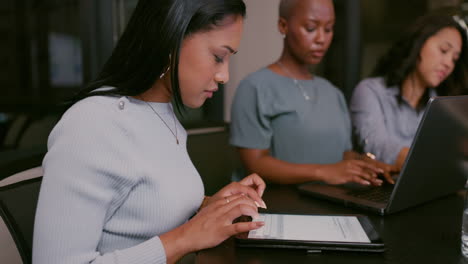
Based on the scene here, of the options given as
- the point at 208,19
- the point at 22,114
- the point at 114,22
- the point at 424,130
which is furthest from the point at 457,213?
the point at 22,114

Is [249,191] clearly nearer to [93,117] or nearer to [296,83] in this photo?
[93,117]

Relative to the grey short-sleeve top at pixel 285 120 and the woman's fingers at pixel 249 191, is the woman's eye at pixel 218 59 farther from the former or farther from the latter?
the grey short-sleeve top at pixel 285 120

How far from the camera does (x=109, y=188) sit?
29.7 inches

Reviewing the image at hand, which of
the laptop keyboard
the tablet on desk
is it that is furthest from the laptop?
the tablet on desk

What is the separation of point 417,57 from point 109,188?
5.48ft

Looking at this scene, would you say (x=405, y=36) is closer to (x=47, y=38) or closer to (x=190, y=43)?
(x=190, y=43)

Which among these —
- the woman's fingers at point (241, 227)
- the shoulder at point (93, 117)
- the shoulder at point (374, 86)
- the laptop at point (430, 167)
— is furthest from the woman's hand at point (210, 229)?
the shoulder at point (374, 86)

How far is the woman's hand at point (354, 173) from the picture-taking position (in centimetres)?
118

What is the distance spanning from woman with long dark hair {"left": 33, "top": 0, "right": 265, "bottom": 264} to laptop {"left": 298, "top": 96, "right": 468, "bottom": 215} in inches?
11.1

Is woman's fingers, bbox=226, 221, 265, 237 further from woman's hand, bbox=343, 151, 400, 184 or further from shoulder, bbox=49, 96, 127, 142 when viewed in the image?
woman's hand, bbox=343, 151, 400, 184

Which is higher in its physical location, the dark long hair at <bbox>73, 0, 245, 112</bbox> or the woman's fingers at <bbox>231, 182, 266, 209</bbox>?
the dark long hair at <bbox>73, 0, 245, 112</bbox>

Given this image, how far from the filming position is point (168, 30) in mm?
840

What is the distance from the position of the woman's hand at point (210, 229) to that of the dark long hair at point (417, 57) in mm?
1455

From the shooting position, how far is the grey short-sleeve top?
1.53 meters
